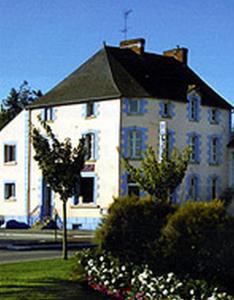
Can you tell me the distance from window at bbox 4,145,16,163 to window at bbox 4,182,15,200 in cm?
171

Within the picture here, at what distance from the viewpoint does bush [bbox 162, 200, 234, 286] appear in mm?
14070

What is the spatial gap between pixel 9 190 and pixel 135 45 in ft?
44.1

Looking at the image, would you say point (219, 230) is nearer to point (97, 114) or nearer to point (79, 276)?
point (79, 276)

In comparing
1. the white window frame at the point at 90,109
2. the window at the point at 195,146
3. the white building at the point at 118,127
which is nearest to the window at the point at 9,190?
the white building at the point at 118,127

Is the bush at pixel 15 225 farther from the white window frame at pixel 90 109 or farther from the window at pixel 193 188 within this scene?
the window at pixel 193 188

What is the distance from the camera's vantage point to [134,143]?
45781mm

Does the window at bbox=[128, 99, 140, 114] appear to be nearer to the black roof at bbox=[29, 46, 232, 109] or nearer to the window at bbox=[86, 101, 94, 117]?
the black roof at bbox=[29, 46, 232, 109]

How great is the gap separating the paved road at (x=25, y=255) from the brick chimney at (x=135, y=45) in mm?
25717

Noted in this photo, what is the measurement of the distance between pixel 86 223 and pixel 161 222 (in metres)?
31.0

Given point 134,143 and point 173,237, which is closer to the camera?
point 173,237

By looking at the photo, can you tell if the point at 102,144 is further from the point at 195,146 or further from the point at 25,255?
the point at 25,255

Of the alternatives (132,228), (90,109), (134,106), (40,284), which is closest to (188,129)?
Result: (134,106)

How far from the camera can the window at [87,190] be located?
46906mm

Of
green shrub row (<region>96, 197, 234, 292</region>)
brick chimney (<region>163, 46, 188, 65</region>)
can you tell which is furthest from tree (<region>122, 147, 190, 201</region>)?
brick chimney (<region>163, 46, 188, 65</region>)
